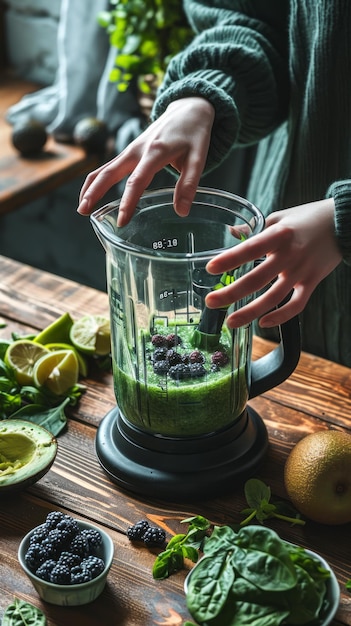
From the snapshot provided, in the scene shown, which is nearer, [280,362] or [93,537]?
[93,537]

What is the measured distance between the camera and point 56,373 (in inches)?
47.0

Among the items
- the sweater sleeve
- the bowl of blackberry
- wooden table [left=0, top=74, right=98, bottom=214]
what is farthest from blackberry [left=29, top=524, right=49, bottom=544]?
wooden table [left=0, top=74, right=98, bottom=214]

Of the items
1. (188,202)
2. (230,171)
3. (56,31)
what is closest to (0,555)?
(188,202)

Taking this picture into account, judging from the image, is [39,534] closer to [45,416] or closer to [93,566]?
[93,566]

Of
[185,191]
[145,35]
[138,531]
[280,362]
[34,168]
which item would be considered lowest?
[34,168]

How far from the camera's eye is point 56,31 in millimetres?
2646

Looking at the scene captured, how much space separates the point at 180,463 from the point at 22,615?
0.28 meters

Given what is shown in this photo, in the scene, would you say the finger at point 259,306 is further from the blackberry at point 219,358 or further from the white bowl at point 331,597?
the white bowl at point 331,597

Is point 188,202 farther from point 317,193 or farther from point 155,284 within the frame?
point 317,193

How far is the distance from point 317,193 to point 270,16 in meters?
0.33

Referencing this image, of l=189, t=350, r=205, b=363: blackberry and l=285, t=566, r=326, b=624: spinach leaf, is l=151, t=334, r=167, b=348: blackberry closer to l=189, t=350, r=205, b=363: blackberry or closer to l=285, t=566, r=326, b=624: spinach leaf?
l=189, t=350, r=205, b=363: blackberry

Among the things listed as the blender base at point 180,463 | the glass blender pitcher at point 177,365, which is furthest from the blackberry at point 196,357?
the blender base at point 180,463

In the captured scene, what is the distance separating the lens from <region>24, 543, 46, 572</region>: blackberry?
87 centimetres

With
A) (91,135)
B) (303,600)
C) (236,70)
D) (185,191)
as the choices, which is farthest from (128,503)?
(91,135)
